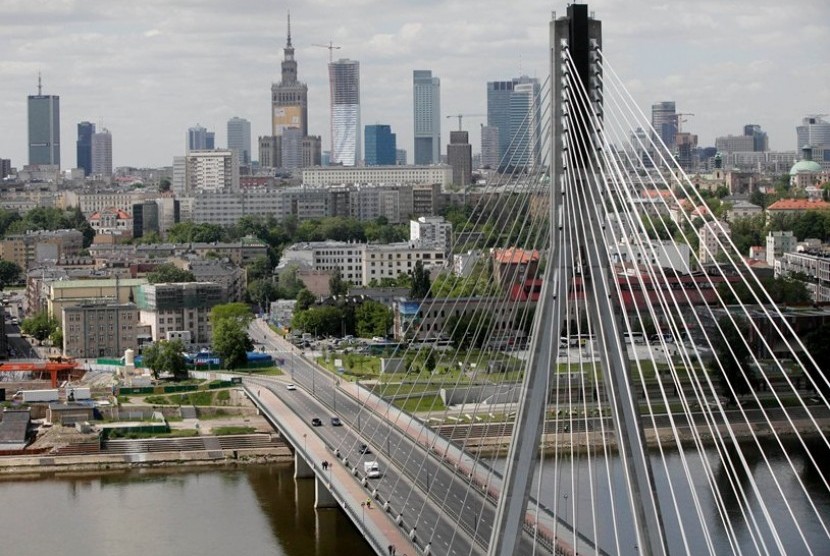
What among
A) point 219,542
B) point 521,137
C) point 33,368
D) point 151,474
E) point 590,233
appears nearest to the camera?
point 590,233

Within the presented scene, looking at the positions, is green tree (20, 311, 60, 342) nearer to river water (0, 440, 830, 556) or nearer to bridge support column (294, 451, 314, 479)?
river water (0, 440, 830, 556)

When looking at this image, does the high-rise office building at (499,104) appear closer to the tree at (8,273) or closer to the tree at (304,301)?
the tree at (8,273)

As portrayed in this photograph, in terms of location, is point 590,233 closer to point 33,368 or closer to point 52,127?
point 33,368

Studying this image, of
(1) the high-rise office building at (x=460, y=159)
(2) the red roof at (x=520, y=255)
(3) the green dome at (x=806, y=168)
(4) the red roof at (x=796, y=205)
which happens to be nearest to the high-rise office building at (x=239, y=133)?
(1) the high-rise office building at (x=460, y=159)

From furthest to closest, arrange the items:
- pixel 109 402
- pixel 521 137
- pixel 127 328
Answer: pixel 127 328
pixel 109 402
pixel 521 137

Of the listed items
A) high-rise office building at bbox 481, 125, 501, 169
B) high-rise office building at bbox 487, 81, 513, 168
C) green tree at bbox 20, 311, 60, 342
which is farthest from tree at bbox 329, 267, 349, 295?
high-rise office building at bbox 487, 81, 513, 168

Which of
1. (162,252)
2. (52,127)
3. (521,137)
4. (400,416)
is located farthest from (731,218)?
(52,127)

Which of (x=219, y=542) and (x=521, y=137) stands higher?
(x=521, y=137)
